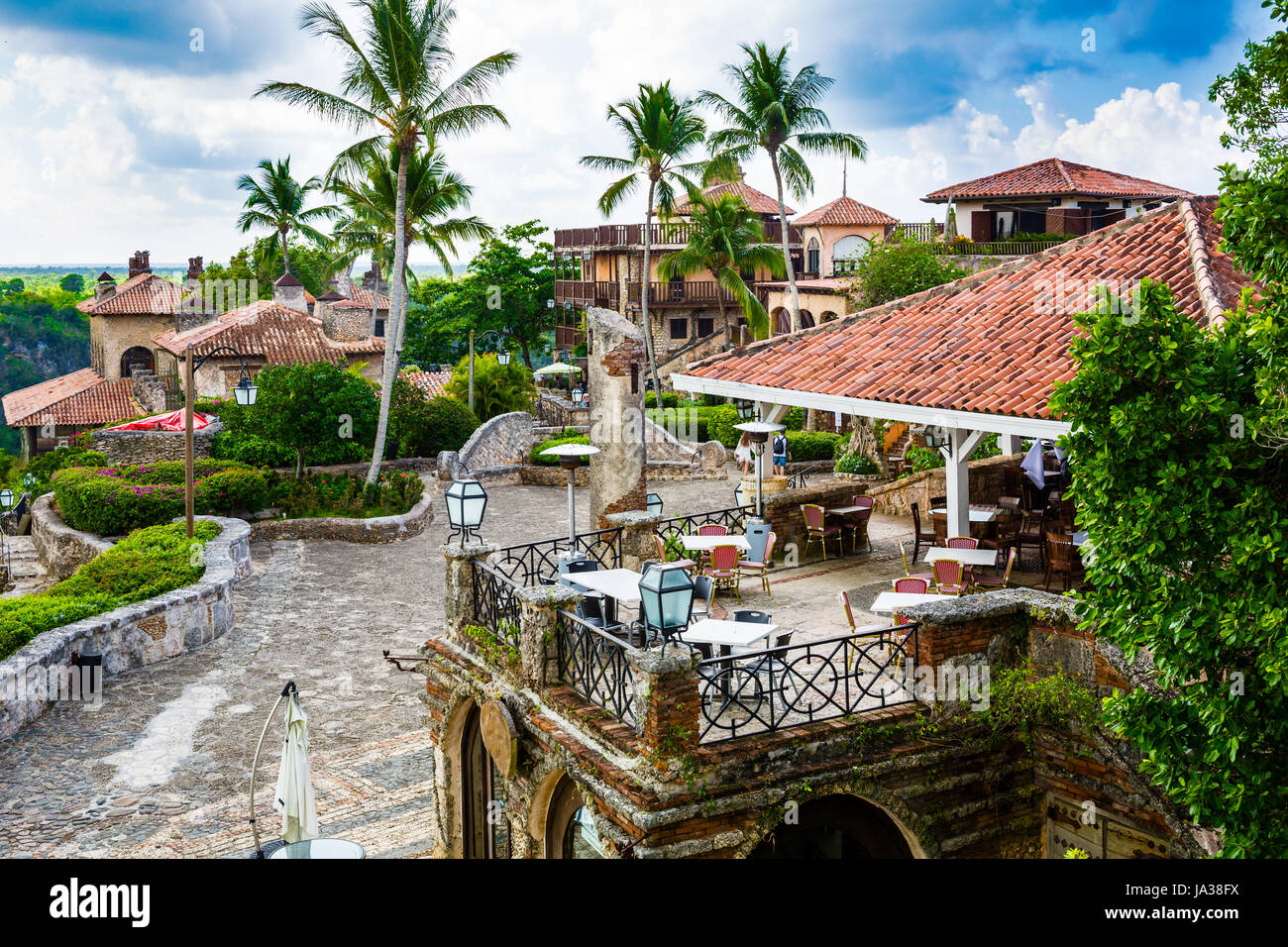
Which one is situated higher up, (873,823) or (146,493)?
(146,493)

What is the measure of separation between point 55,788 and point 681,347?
43068 mm

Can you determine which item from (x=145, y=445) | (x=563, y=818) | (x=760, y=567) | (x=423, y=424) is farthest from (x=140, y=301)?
(x=563, y=818)

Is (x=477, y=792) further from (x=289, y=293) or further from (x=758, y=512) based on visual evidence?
(x=289, y=293)

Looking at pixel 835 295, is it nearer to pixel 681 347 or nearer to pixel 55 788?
pixel 681 347

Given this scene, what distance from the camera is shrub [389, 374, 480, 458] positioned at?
3719cm

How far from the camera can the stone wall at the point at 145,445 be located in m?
32.0

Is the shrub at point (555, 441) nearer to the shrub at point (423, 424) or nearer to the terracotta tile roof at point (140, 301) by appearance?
the shrub at point (423, 424)

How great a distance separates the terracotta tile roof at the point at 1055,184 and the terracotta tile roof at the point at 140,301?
4003 centimetres

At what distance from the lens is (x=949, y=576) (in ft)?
40.5

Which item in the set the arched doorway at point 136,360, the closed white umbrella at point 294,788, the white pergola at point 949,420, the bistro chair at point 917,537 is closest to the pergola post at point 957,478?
the white pergola at point 949,420

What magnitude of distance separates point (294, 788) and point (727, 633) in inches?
176

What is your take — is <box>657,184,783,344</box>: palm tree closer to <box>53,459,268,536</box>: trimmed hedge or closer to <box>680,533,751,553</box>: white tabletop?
<box>53,459,268,536</box>: trimmed hedge

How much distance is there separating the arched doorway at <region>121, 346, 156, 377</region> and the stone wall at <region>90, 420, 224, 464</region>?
2869 centimetres

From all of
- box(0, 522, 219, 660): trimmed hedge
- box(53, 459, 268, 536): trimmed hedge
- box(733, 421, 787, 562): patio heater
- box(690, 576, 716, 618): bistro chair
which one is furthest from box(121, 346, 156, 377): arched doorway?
box(690, 576, 716, 618): bistro chair
